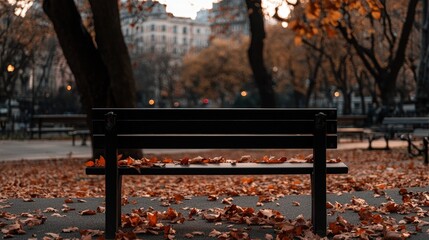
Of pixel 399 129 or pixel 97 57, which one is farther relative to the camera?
pixel 399 129

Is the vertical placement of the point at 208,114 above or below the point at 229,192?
above

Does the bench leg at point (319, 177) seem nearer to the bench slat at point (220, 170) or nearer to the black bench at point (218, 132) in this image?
the black bench at point (218, 132)

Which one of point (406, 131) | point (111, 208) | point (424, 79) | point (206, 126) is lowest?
point (111, 208)

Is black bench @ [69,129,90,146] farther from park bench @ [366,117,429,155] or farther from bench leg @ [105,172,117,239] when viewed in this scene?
bench leg @ [105,172,117,239]

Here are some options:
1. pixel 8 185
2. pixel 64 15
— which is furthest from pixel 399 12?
pixel 8 185

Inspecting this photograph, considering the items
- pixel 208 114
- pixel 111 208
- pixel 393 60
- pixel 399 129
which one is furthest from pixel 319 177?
pixel 393 60

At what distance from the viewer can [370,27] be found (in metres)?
36.1

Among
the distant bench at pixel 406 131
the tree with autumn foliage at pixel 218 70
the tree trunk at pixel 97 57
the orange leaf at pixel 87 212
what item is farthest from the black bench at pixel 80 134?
the tree with autumn foliage at pixel 218 70

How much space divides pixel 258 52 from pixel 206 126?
671 inches

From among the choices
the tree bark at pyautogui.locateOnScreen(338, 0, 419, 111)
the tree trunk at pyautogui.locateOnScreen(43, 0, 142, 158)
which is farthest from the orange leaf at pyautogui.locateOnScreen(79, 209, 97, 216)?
the tree bark at pyautogui.locateOnScreen(338, 0, 419, 111)

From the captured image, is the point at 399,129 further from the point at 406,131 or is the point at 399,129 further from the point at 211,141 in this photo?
the point at 211,141

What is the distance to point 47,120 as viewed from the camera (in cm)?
2731

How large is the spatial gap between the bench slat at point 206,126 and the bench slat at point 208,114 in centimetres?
3

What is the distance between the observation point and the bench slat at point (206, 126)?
5.21m
